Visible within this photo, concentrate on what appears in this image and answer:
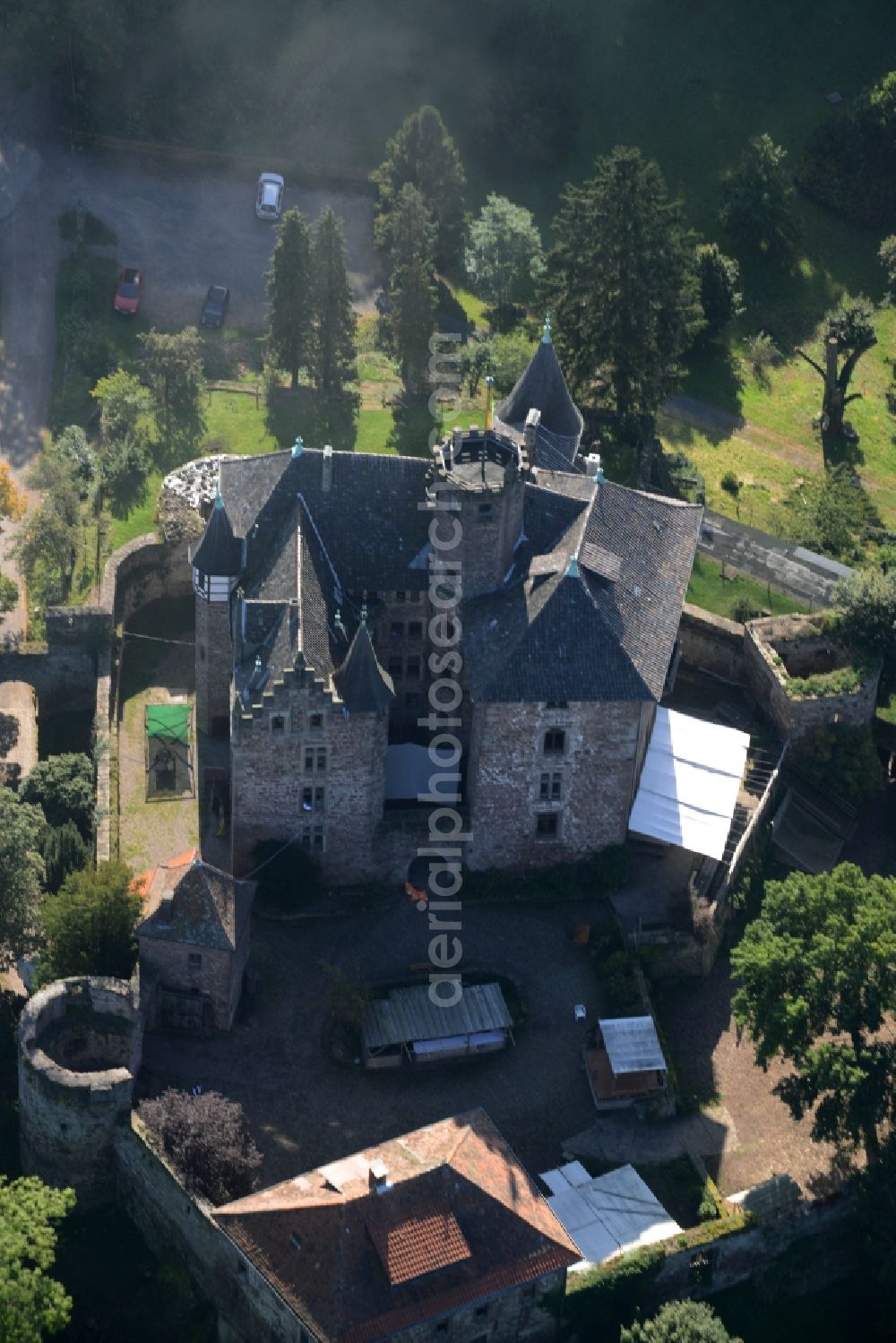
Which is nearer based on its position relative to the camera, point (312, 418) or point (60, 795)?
point (60, 795)

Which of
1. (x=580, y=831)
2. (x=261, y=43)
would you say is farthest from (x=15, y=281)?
(x=580, y=831)

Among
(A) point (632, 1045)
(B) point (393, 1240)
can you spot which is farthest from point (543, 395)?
(B) point (393, 1240)

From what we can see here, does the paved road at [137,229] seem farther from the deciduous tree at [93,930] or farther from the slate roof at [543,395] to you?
the deciduous tree at [93,930]

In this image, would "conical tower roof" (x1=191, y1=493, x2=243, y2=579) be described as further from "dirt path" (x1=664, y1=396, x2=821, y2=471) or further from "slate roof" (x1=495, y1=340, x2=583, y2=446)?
"dirt path" (x1=664, y1=396, x2=821, y2=471)

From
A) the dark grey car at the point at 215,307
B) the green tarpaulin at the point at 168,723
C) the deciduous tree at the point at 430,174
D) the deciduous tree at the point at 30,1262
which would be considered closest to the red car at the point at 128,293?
the dark grey car at the point at 215,307

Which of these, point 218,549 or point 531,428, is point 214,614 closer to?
point 218,549

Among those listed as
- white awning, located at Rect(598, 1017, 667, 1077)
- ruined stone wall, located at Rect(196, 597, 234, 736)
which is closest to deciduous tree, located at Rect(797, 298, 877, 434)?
ruined stone wall, located at Rect(196, 597, 234, 736)
